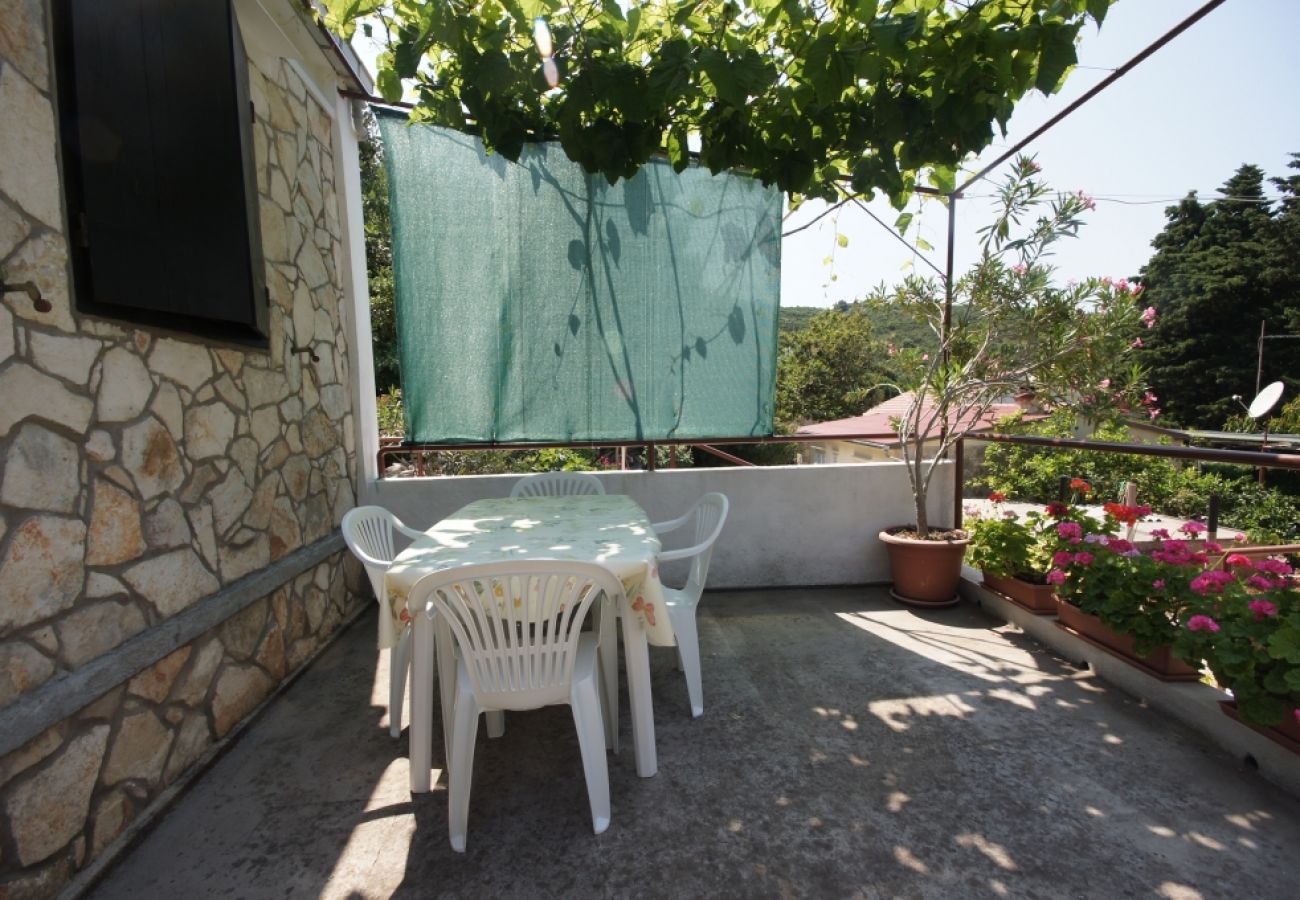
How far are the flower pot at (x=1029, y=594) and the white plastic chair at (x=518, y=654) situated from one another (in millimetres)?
2461

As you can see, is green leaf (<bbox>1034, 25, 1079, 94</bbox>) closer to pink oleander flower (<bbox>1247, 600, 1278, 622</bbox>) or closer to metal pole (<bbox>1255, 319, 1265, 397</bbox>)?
pink oleander flower (<bbox>1247, 600, 1278, 622</bbox>)

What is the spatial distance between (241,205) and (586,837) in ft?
7.97

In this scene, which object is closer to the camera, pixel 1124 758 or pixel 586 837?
pixel 586 837

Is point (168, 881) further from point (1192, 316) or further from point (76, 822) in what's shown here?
point (1192, 316)

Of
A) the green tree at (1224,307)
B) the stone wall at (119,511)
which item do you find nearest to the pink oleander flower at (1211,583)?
the stone wall at (119,511)

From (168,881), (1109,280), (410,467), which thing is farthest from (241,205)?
(1109,280)

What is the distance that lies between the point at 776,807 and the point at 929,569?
2.11 metres

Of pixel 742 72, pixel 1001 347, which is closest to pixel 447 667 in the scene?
pixel 742 72

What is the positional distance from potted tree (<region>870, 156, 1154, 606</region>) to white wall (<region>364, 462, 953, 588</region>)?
0.20 m

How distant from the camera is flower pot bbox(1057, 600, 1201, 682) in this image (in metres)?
2.24

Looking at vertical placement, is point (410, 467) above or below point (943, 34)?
below

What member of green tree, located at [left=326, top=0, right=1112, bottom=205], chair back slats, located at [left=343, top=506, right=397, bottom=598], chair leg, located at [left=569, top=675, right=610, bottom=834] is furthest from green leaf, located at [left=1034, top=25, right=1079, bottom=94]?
chair back slats, located at [left=343, top=506, right=397, bottom=598]

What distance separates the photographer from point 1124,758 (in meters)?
1.95

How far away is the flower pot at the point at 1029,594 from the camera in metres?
Result: 2.97
